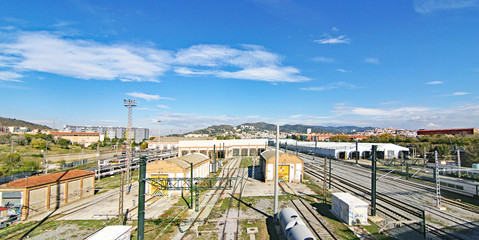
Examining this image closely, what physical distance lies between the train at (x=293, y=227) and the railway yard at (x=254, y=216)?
0.99 m

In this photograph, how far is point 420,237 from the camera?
17.9 meters

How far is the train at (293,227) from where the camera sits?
48.1ft

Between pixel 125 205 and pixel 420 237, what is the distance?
98.9ft

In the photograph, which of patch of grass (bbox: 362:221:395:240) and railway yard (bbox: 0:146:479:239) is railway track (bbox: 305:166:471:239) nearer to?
railway yard (bbox: 0:146:479:239)

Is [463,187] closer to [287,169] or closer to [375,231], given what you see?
[375,231]

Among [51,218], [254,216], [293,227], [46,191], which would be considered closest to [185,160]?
[46,191]

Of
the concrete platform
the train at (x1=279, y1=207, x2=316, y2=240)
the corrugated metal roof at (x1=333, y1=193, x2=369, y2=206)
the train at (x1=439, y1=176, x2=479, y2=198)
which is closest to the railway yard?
Result: the concrete platform

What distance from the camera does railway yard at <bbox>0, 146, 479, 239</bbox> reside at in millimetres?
19172

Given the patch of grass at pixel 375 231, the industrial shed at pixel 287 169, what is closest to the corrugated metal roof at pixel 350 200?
the patch of grass at pixel 375 231

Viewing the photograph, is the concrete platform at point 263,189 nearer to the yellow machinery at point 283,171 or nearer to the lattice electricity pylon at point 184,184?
the yellow machinery at point 283,171

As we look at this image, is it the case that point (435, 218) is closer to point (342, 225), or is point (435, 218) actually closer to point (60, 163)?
point (342, 225)

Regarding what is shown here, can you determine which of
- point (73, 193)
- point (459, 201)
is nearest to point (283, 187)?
point (459, 201)

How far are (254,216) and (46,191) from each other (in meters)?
23.8

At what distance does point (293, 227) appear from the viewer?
16.4 m
